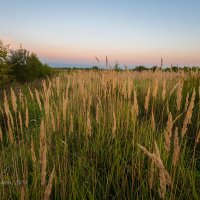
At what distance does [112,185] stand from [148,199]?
0.42m

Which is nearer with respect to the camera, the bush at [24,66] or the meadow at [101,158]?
the meadow at [101,158]

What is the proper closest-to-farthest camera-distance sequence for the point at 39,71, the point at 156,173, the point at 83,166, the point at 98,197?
1. the point at 156,173
2. the point at 98,197
3. the point at 83,166
4. the point at 39,71

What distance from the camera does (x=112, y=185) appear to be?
250 cm

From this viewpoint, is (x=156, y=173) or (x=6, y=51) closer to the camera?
(x=156, y=173)

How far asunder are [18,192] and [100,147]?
1.14 metres

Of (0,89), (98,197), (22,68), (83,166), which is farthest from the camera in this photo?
(22,68)

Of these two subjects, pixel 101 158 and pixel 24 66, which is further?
pixel 24 66

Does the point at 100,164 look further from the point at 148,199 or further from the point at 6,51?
the point at 6,51

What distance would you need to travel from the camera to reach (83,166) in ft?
8.82

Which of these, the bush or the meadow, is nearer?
the meadow

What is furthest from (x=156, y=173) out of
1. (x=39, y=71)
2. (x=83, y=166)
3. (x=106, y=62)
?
(x=39, y=71)

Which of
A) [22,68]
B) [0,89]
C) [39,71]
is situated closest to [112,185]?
[0,89]

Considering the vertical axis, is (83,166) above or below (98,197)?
above

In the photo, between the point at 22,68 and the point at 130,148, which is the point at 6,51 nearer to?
the point at 22,68
